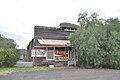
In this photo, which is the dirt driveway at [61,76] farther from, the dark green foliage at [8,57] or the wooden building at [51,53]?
the wooden building at [51,53]

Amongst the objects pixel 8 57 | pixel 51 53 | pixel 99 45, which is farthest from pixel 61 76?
pixel 51 53

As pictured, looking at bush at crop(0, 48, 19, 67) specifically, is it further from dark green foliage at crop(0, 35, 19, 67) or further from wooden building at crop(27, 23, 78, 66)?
wooden building at crop(27, 23, 78, 66)

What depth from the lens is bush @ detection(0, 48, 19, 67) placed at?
2833 centimetres

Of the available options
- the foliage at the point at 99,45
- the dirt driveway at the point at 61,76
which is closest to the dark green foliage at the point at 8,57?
the foliage at the point at 99,45

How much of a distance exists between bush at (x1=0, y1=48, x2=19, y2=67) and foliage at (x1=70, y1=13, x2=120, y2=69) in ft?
25.3

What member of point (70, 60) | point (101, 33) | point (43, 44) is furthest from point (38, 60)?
point (101, 33)

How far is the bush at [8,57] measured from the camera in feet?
92.9

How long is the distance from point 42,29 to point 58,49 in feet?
17.5

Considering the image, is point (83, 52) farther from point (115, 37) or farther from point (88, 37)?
point (115, 37)

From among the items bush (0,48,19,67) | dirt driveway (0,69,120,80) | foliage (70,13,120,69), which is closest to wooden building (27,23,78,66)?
foliage (70,13,120,69)

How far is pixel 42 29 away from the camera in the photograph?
38812 mm

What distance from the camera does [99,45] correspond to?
30656 millimetres

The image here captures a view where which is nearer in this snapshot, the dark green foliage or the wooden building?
the dark green foliage

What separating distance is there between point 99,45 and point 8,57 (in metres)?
10.8
